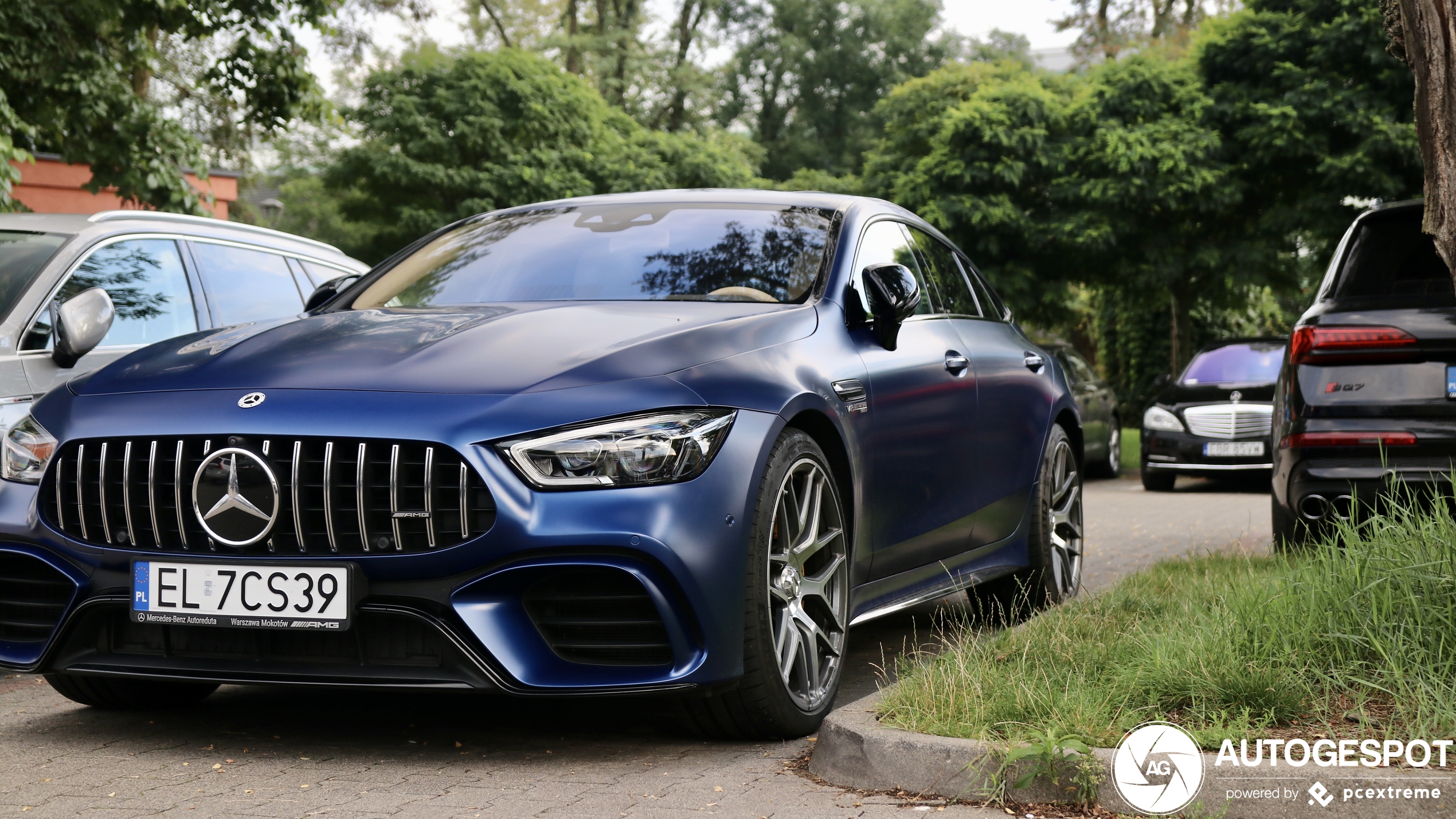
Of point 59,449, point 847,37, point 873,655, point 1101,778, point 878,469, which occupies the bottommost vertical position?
point 873,655

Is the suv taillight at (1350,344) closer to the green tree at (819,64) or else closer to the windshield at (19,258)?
the windshield at (19,258)

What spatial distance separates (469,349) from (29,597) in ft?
4.28

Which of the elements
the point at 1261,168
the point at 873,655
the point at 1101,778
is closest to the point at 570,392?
A: the point at 1101,778

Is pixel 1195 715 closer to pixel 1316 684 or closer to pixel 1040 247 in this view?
pixel 1316 684

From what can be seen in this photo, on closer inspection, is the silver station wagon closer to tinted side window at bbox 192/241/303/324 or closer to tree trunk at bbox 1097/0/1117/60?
tinted side window at bbox 192/241/303/324

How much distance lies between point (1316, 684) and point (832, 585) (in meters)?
1.31

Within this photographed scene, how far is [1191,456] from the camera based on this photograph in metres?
15.0

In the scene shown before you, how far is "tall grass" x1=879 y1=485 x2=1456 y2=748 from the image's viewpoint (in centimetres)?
350

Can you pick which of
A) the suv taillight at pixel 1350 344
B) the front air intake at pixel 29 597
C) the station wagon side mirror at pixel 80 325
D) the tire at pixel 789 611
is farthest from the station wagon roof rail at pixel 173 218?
the suv taillight at pixel 1350 344

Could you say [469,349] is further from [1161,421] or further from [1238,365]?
[1238,365]

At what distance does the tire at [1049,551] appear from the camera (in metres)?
6.11

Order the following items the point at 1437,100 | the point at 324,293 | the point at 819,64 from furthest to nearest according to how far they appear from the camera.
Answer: the point at 819,64, the point at 324,293, the point at 1437,100

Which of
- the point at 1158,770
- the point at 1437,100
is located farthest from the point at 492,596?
the point at 1437,100

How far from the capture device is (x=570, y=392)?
11.8 feet
